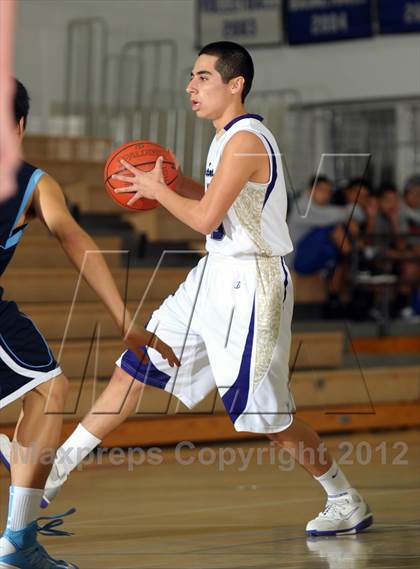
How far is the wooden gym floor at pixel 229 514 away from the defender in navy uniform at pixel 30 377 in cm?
37

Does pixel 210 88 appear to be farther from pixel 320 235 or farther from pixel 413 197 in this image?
pixel 413 197

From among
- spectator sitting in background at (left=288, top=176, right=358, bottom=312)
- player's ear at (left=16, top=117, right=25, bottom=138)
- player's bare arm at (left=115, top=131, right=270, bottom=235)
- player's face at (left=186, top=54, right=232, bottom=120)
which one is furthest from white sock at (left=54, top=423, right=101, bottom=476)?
spectator sitting in background at (left=288, top=176, right=358, bottom=312)

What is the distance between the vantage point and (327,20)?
10625 mm

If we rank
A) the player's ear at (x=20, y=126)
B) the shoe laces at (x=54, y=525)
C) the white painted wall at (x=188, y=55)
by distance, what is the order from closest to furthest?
the player's ear at (x=20, y=126) → the shoe laces at (x=54, y=525) → the white painted wall at (x=188, y=55)

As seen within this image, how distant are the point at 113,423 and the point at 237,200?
75 centimetres

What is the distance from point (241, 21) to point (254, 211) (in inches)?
303

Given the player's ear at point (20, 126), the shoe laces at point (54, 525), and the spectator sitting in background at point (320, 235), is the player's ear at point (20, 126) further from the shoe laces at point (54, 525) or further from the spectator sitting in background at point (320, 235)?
the spectator sitting in background at point (320, 235)

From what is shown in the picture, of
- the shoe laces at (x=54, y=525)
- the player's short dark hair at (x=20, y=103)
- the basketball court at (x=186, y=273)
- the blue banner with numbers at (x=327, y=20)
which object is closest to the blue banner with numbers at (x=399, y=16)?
the basketball court at (x=186, y=273)

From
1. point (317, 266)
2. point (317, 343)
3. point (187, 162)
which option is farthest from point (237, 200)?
point (187, 162)

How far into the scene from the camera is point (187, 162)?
Result: 398 inches

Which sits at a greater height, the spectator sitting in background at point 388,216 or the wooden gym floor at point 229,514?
the spectator sitting in background at point 388,216

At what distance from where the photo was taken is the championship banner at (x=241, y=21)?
10.9 meters

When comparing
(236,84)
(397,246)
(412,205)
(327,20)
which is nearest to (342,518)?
(236,84)

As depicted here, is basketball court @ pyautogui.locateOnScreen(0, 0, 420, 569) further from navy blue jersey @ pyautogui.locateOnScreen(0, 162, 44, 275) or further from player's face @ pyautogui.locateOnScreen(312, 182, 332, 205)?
navy blue jersey @ pyautogui.locateOnScreen(0, 162, 44, 275)
